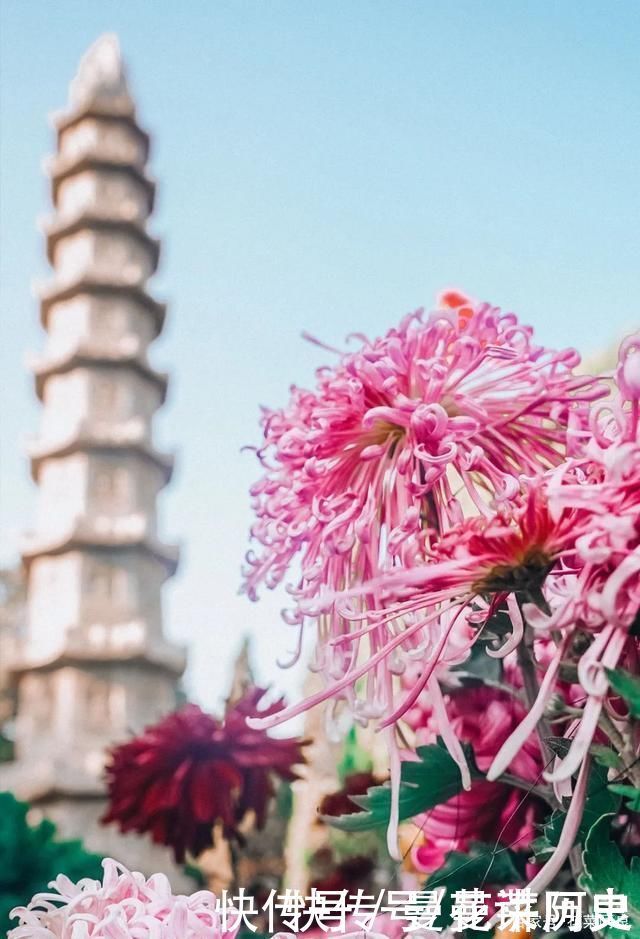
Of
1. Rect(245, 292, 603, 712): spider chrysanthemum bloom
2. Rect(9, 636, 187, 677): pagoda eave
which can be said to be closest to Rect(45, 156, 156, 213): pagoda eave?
Rect(9, 636, 187, 677): pagoda eave

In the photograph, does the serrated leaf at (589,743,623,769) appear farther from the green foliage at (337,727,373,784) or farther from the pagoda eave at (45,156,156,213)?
the pagoda eave at (45,156,156,213)

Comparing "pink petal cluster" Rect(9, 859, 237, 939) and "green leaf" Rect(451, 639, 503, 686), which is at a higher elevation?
"green leaf" Rect(451, 639, 503, 686)

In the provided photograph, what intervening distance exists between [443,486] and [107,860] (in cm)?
12

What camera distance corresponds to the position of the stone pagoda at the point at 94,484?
3.30m

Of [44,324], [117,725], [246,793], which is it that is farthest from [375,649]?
[44,324]

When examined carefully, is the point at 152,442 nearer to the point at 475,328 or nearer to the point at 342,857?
the point at 342,857

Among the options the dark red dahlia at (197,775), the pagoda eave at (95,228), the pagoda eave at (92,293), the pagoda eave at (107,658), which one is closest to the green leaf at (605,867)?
the dark red dahlia at (197,775)

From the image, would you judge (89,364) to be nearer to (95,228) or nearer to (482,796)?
(95,228)

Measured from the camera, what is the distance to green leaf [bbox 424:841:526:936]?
235 millimetres

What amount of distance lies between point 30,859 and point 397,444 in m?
0.45

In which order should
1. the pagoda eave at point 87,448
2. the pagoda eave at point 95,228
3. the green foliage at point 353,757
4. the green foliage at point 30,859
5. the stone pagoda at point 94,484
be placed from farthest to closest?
the pagoda eave at point 95,228 < the pagoda eave at point 87,448 < the stone pagoda at point 94,484 < the green foliage at point 353,757 < the green foliage at point 30,859

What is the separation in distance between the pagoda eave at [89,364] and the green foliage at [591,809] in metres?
3.81

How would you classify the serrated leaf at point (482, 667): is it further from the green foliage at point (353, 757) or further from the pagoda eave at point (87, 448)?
the pagoda eave at point (87, 448)

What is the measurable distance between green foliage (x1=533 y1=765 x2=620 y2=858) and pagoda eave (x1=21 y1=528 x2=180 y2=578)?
346cm
